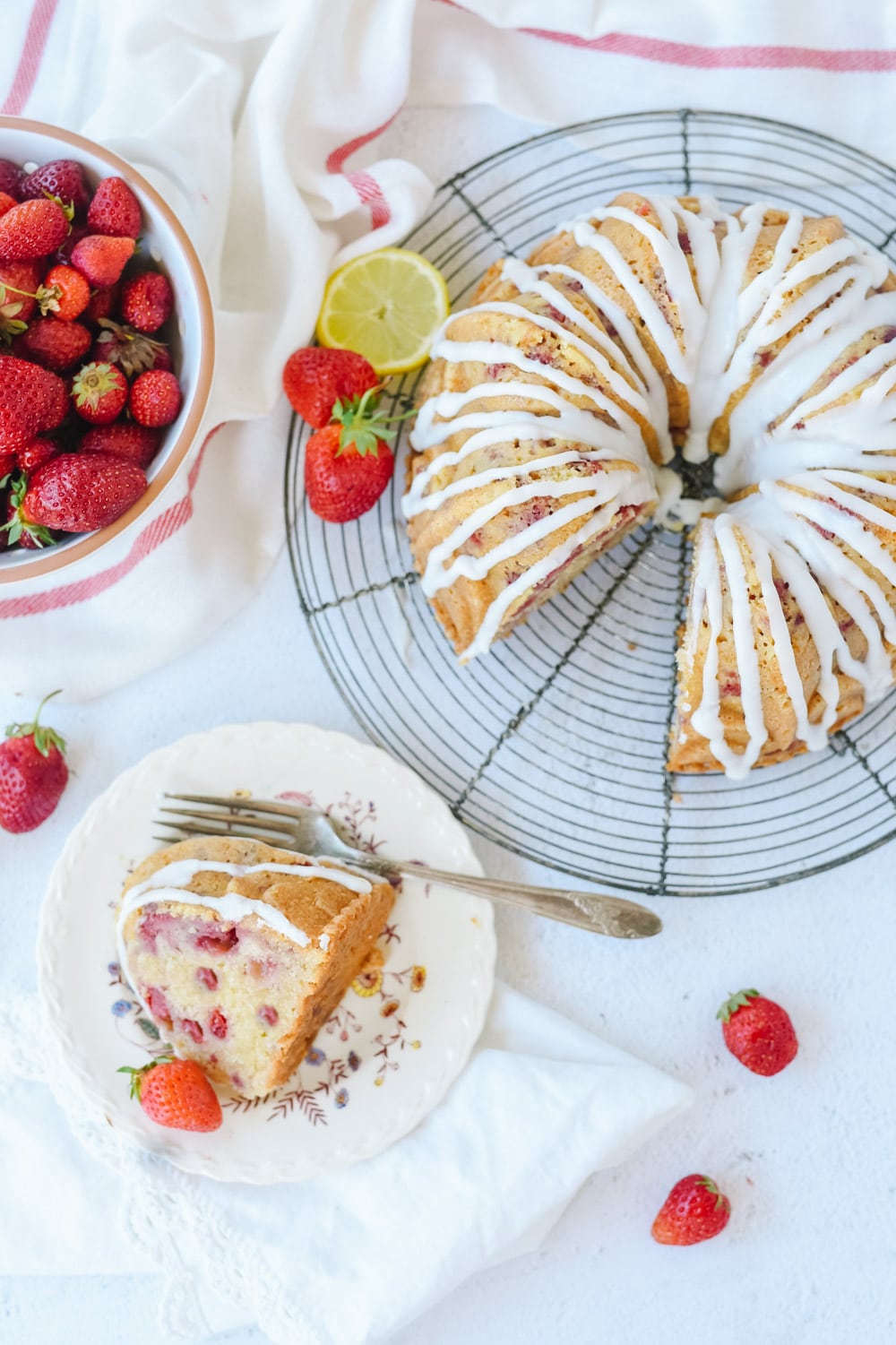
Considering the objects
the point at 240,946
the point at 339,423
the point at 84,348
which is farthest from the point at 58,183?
the point at 240,946

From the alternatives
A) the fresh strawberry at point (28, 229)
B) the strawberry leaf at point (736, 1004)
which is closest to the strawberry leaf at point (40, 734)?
the fresh strawberry at point (28, 229)

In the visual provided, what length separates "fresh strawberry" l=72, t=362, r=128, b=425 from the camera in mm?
2545

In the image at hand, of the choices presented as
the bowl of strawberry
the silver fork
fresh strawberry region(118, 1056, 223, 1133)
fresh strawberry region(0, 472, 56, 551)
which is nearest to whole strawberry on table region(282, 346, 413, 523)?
the bowl of strawberry

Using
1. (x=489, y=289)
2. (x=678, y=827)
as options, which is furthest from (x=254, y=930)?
(x=489, y=289)

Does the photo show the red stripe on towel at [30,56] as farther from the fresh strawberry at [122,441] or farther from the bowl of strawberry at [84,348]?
the fresh strawberry at [122,441]

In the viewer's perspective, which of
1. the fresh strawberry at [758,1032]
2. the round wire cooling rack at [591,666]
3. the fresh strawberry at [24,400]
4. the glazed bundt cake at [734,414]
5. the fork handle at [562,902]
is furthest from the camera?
the round wire cooling rack at [591,666]

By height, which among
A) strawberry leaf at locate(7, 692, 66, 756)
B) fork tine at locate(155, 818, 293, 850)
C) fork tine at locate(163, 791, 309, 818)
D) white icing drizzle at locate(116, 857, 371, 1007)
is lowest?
white icing drizzle at locate(116, 857, 371, 1007)

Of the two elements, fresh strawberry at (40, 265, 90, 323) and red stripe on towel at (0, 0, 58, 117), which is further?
red stripe on towel at (0, 0, 58, 117)

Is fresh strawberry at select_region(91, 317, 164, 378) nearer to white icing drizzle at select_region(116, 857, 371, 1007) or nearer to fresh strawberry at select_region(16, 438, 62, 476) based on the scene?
fresh strawberry at select_region(16, 438, 62, 476)

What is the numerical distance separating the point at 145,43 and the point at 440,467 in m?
1.30

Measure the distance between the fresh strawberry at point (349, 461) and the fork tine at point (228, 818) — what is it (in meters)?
0.79

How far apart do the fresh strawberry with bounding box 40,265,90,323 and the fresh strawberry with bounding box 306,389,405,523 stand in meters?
0.63

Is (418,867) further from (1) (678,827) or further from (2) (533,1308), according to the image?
(2) (533,1308)

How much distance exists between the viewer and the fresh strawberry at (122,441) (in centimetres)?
260
